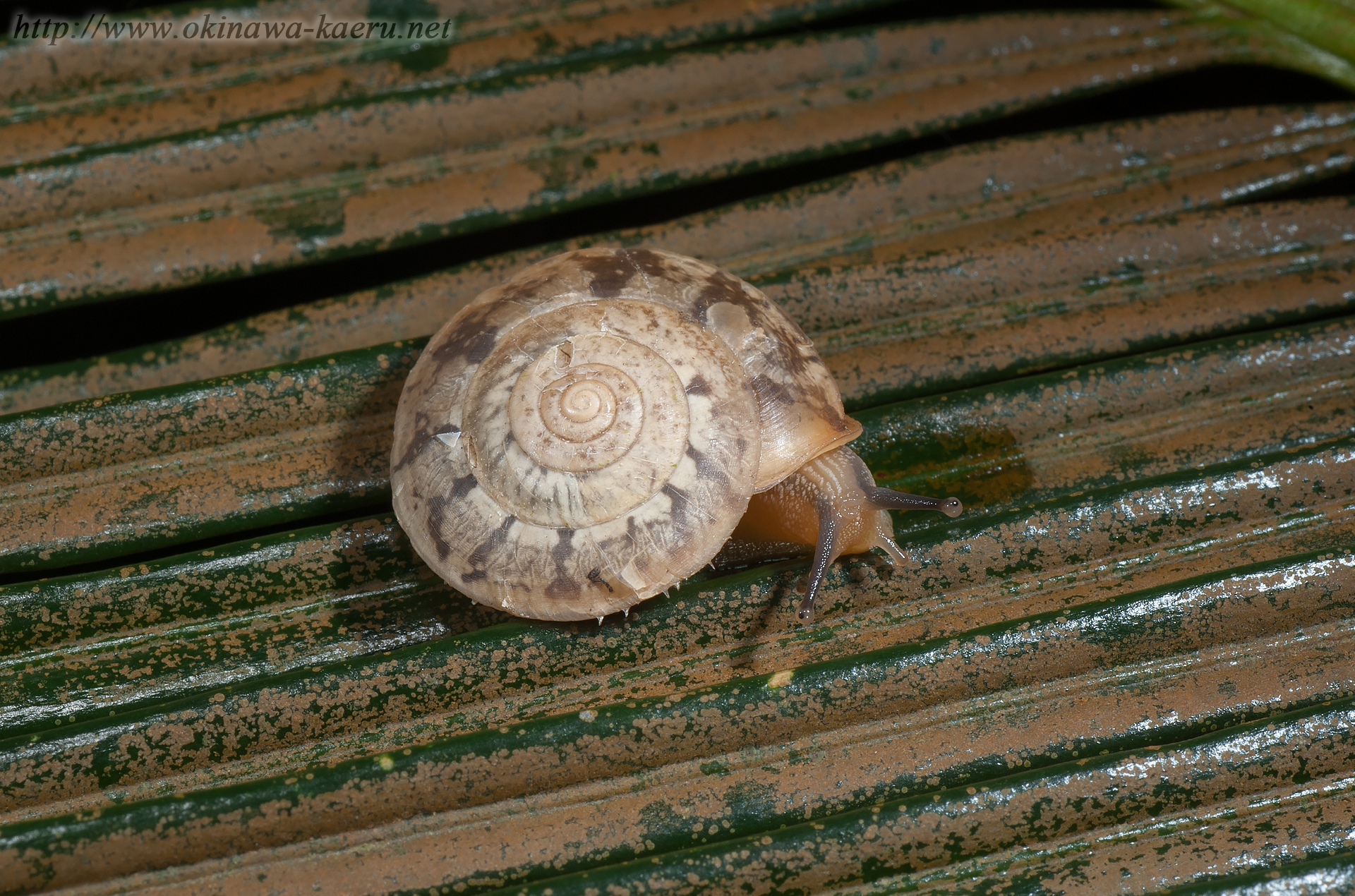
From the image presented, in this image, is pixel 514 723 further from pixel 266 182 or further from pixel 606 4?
pixel 606 4

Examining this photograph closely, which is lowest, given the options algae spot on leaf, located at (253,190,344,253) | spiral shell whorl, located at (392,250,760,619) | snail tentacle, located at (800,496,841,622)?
snail tentacle, located at (800,496,841,622)

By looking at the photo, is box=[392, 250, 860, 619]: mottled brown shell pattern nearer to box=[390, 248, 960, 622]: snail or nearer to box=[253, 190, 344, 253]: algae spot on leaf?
box=[390, 248, 960, 622]: snail

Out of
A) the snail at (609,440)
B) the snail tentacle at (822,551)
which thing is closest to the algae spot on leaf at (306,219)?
the snail at (609,440)

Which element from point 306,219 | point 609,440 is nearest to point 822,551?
point 609,440

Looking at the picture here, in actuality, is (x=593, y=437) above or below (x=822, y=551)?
above

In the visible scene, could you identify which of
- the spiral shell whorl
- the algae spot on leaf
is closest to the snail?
the spiral shell whorl

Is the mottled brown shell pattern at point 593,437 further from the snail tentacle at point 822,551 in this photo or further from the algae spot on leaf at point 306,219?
the algae spot on leaf at point 306,219

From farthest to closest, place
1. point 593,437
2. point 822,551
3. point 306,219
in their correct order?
point 306,219 < point 822,551 < point 593,437

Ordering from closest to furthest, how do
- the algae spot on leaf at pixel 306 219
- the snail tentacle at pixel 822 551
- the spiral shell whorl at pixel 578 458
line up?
1. the spiral shell whorl at pixel 578 458
2. the snail tentacle at pixel 822 551
3. the algae spot on leaf at pixel 306 219

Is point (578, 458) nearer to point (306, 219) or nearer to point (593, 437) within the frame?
point (593, 437)
